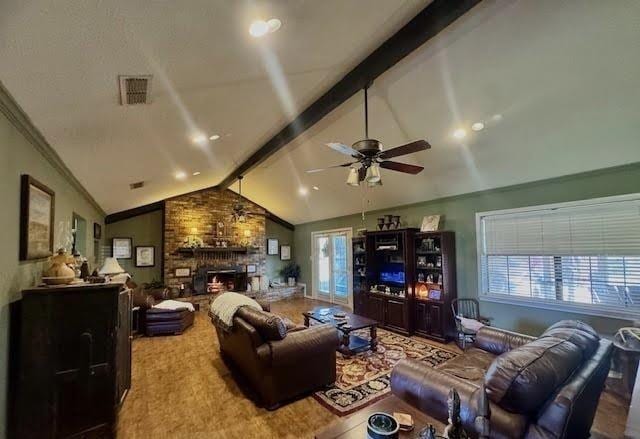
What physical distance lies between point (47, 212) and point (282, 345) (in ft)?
8.33

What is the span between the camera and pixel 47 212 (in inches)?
107

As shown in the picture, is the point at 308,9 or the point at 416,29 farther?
the point at 416,29

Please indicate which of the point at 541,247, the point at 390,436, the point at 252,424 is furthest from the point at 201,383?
the point at 541,247

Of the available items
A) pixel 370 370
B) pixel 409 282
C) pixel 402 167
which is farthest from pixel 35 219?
pixel 409 282

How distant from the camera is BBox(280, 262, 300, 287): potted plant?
9547mm

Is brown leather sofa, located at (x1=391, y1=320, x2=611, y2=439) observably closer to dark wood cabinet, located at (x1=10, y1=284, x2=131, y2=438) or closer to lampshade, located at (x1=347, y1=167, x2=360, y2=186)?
lampshade, located at (x1=347, y1=167, x2=360, y2=186)

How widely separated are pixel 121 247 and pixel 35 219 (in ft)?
19.5

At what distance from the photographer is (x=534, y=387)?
148cm

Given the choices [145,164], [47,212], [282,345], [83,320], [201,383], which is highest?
[145,164]

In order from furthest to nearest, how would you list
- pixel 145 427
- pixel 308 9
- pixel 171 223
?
pixel 171 223, pixel 145 427, pixel 308 9

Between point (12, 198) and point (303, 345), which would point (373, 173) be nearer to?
point (303, 345)

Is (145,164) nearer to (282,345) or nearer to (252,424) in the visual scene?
(282,345)

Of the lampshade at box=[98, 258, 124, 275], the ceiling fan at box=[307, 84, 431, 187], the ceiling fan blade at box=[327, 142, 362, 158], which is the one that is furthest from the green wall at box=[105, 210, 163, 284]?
the ceiling fan blade at box=[327, 142, 362, 158]

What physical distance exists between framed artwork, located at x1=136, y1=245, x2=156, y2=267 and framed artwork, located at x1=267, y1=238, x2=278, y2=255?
10.7 feet
